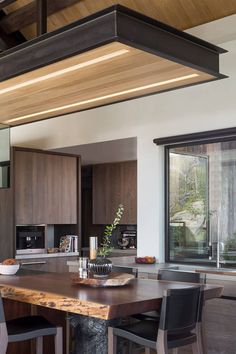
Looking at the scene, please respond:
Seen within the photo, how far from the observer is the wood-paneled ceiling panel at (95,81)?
3461mm

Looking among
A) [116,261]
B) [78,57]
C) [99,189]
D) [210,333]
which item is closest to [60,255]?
[116,261]

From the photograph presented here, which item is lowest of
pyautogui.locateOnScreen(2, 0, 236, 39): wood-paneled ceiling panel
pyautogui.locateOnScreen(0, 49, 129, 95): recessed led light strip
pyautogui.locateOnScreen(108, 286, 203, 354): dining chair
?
pyautogui.locateOnScreen(108, 286, 203, 354): dining chair

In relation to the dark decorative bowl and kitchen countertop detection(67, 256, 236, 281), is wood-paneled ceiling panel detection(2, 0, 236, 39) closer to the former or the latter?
kitchen countertop detection(67, 256, 236, 281)

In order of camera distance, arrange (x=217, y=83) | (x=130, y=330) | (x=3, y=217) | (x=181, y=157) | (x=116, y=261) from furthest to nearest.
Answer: (x=3, y=217), (x=116, y=261), (x=181, y=157), (x=217, y=83), (x=130, y=330)

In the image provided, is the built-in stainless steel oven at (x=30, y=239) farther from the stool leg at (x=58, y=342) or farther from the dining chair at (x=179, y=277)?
the stool leg at (x=58, y=342)

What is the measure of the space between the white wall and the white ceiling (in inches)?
8.8

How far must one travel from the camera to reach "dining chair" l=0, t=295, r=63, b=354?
3.40m

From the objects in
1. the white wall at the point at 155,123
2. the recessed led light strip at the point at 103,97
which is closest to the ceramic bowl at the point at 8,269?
the recessed led light strip at the point at 103,97

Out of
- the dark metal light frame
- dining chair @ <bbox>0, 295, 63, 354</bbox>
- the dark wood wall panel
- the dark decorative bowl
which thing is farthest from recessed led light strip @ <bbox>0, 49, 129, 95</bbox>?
the dark wood wall panel

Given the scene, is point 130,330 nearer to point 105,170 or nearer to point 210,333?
point 210,333

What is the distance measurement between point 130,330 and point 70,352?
0.97 m

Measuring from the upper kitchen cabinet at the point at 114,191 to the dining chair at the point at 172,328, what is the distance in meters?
5.74

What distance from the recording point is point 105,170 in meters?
9.77

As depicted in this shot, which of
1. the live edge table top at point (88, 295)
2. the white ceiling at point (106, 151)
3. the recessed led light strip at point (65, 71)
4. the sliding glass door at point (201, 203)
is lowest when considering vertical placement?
the live edge table top at point (88, 295)
